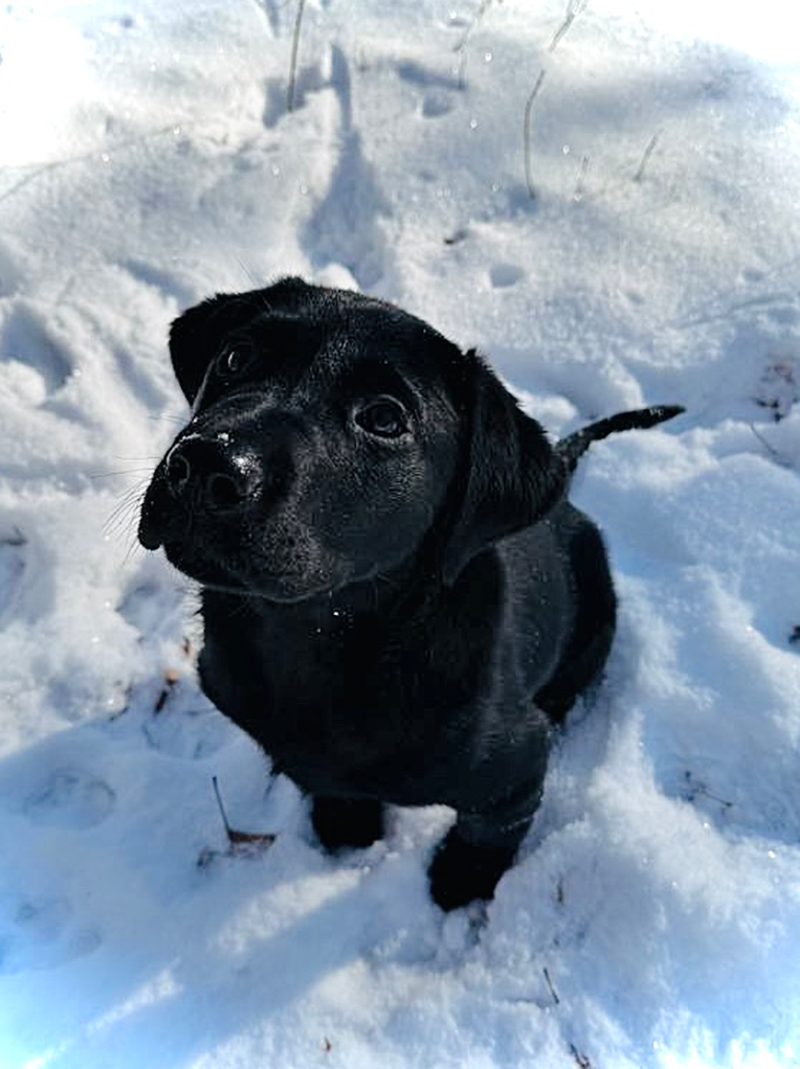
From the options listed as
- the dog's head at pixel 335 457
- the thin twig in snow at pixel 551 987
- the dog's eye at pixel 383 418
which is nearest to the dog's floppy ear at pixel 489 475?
the dog's head at pixel 335 457

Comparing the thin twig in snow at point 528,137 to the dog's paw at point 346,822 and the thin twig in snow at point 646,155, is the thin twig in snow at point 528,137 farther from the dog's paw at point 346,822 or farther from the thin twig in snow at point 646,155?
the dog's paw at point 346,822

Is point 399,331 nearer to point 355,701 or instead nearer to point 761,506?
point 355,701

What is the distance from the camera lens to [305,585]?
5.42 feet

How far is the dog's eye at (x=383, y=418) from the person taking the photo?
176cm

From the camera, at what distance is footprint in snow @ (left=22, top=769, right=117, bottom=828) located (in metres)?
2.67

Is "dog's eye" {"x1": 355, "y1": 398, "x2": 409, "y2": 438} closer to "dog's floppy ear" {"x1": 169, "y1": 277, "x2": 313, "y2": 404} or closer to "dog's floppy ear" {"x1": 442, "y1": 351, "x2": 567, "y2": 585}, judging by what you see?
"dog's floppy ear" {"x1": 442, "y1": 351, "x2": 567, "y2": 585}

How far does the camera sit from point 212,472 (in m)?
1.47

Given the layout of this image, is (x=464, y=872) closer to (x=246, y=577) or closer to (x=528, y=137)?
(x=246, y=577)

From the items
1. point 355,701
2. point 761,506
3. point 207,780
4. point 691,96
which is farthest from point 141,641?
point 691,96

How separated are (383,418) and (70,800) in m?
1.65

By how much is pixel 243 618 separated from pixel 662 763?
142cm

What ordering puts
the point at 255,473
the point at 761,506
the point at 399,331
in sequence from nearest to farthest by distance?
the point at 255,473
the point at 399,331
the point at 761,506

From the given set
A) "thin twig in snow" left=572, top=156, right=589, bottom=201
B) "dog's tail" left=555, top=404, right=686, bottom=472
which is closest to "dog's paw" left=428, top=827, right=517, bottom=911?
"dog's tail" left=555, top=404, right=686, bottom=472

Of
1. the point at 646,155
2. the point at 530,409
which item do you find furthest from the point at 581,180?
the point at 530,409
